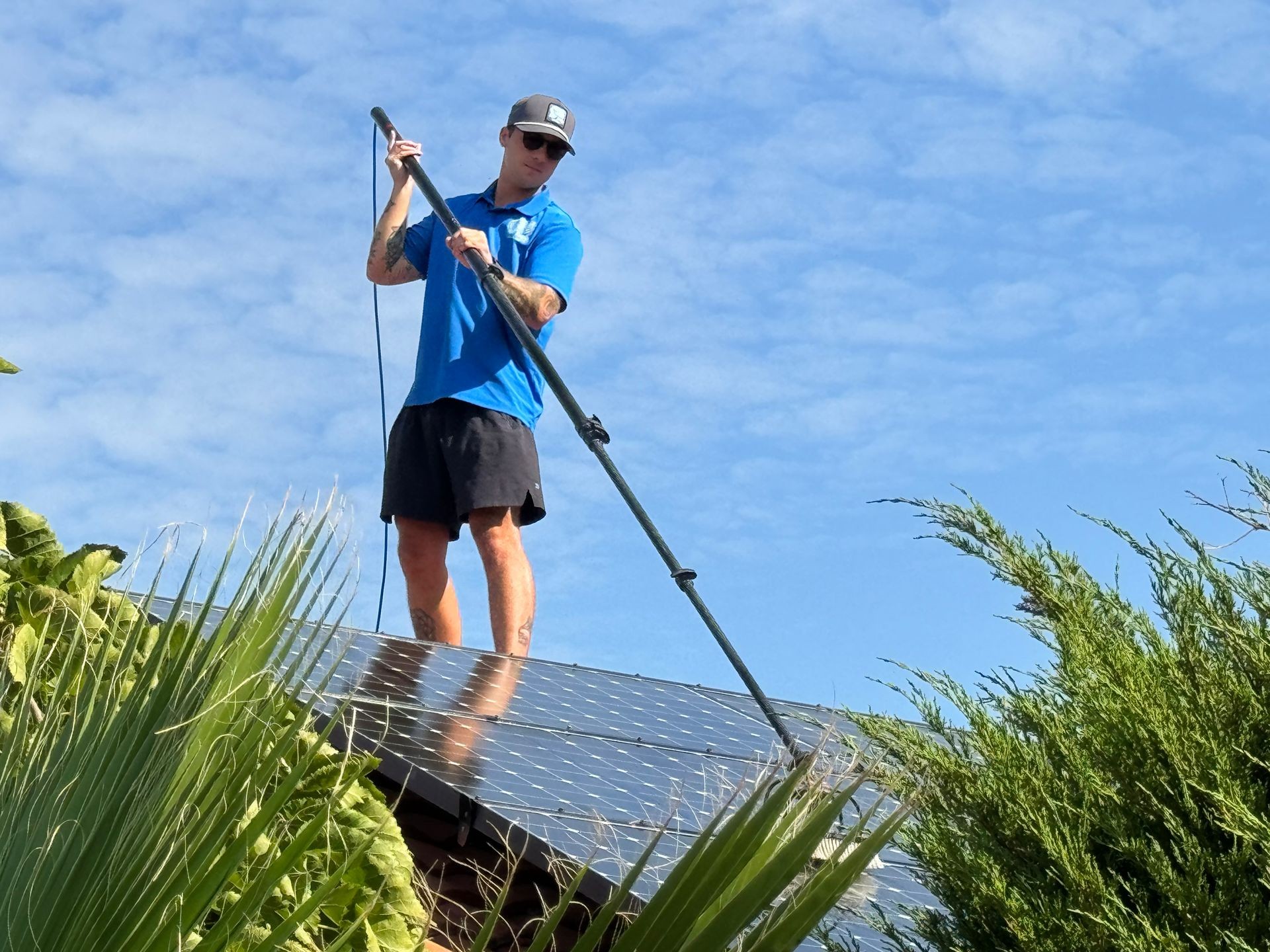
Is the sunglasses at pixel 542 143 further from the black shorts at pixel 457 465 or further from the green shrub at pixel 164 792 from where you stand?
the green shrub at pixel 164 792

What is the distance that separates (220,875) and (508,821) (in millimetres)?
2578

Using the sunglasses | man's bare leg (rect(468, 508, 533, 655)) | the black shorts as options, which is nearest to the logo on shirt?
the sunglasses

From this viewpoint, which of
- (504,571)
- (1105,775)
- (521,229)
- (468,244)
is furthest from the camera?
(521,229)

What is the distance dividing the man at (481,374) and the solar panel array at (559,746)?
1.79ft

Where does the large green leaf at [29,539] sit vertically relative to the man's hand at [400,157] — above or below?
below

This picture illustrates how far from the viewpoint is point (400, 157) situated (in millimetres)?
7105

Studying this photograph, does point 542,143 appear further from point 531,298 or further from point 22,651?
point 22,651

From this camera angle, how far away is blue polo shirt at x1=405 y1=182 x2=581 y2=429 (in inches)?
265

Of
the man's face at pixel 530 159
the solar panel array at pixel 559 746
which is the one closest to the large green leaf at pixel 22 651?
the solar panel array at pixel 559 746

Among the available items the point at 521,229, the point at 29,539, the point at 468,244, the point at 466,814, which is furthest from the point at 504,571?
the point at 29,539

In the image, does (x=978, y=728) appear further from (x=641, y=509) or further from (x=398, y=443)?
(x=398, y=443)

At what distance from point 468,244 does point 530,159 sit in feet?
2.32

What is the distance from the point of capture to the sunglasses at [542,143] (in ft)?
23.0

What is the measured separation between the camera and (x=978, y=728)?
2.88 metres
